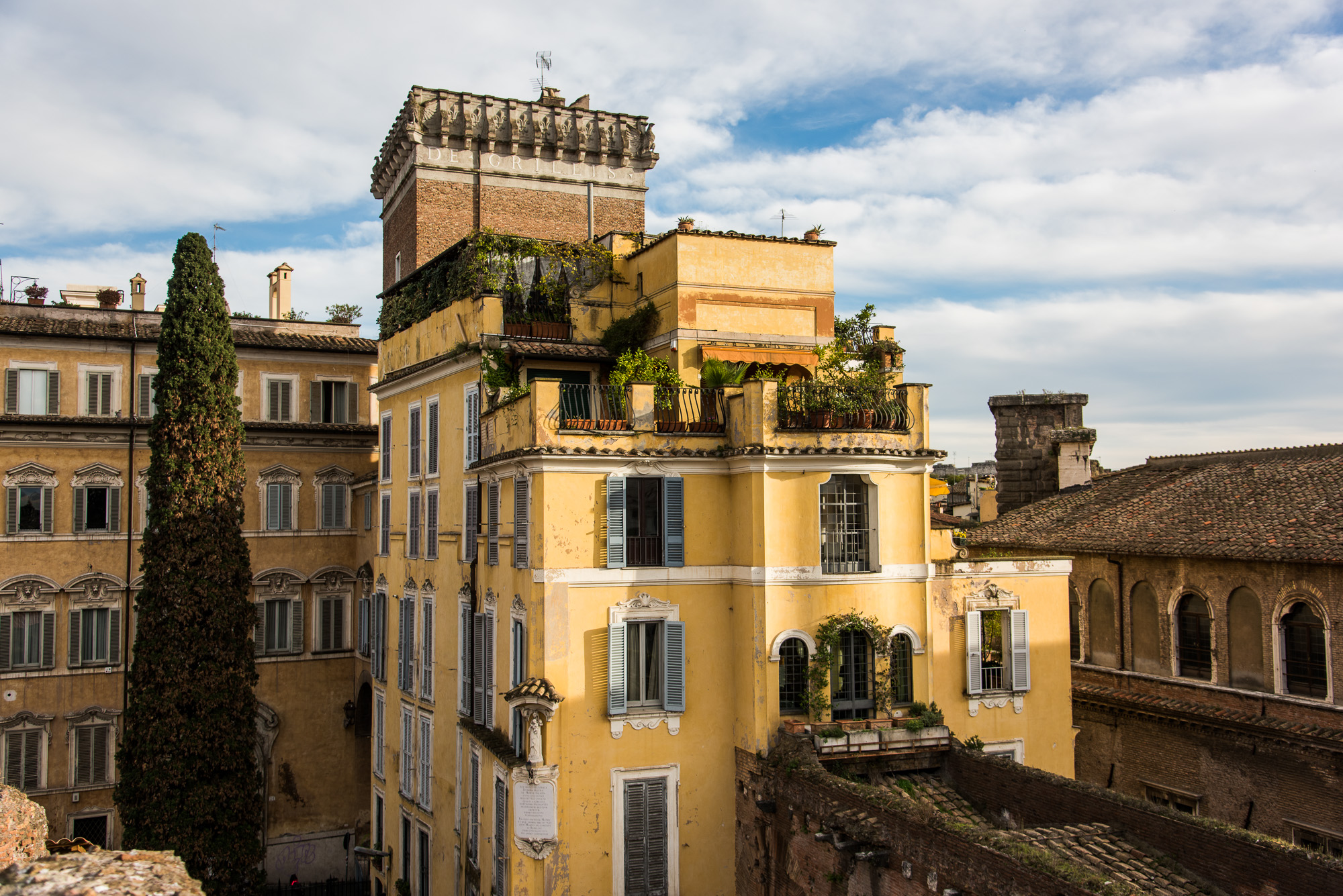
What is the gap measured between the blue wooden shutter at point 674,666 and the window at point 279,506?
20.6m

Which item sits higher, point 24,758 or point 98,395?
point 98,395

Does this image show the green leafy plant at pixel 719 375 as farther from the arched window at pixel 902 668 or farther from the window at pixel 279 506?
the window at pixel 279 506

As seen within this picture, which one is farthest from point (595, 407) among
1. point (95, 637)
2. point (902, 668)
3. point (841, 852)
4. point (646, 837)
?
point (95, 637)

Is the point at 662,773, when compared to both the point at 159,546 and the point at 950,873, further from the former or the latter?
the point at 159,546

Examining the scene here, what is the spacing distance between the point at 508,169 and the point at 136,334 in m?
13.6

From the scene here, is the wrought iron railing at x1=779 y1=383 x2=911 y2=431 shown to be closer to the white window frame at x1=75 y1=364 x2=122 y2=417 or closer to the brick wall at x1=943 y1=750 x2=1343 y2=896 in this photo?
the brick wall at x1=943 y1=750 x2=1343 y2=896

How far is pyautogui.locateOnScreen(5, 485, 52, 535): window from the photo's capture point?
106 feet

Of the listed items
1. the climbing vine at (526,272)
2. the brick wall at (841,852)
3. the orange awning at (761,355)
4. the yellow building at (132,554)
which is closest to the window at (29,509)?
the yellow building at (132,554)

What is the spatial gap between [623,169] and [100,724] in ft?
83.1

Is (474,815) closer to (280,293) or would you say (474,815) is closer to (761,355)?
(761,355)

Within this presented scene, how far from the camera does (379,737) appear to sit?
98.5ft

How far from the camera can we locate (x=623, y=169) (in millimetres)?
35812

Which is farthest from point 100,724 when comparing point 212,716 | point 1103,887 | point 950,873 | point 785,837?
point 1103,887

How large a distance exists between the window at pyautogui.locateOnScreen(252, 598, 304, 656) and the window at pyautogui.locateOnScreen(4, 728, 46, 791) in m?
6.94
